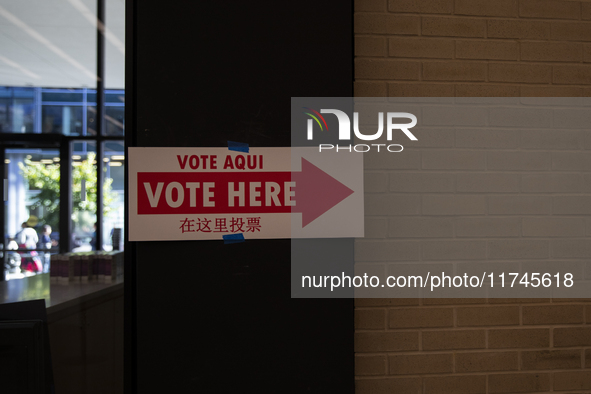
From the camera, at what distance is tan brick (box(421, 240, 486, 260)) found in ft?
5.28

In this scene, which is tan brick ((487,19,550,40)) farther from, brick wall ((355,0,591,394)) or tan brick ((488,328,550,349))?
tan brick ((488,328,550,349))

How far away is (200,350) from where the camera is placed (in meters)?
1.39

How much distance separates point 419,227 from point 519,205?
1.50 ft

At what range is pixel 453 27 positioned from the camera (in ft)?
5.36

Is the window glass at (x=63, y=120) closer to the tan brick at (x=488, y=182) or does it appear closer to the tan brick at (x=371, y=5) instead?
the tan brick at (x=371, y=5)

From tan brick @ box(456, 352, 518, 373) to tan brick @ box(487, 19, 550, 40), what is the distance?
1.38 meters

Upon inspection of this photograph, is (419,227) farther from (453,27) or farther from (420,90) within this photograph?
(453,27)

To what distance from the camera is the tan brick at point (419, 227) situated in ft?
5.24

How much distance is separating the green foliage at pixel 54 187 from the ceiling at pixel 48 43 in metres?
1.25

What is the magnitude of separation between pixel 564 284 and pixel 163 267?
5.53 feet

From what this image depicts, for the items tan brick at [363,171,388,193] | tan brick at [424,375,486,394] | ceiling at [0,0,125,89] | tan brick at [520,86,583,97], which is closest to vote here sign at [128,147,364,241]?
tan brick at [363,171,388,193]

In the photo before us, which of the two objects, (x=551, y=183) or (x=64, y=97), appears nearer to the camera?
Answer: (x=551, y=183)

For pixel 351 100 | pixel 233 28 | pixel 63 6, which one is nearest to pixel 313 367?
pixel 351 100

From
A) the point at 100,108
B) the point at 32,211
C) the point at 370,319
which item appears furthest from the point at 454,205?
the point at 32,211
